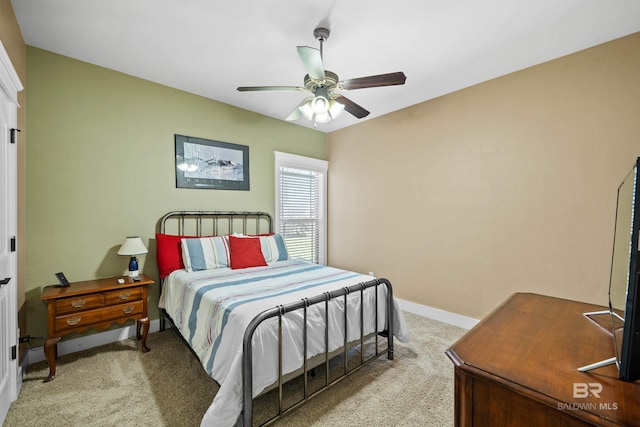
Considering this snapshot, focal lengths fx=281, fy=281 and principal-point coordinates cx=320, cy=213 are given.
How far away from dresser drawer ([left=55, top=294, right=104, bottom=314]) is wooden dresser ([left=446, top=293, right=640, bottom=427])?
9.03ft

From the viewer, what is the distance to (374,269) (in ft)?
13.6

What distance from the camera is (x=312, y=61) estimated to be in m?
1.90

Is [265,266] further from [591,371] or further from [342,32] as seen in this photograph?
Answer: [591,371]

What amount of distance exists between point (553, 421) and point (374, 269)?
3.48 meters

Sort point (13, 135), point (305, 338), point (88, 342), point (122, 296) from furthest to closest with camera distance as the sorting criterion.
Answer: point (88, 342), point (122, 296), point (13, 135), point (305, 338)

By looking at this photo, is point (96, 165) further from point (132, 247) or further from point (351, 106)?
point (351, 106)

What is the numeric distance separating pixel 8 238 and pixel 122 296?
2.93 ft

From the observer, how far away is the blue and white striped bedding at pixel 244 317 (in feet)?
5.24

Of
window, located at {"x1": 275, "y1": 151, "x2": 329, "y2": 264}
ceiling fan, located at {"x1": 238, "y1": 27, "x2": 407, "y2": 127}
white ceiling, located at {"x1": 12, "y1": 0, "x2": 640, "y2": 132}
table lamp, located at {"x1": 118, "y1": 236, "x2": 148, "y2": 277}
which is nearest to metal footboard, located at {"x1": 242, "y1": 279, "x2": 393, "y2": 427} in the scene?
ceiling fan, located at {"x1": 238, "y1": 27, "x2": 407, "y2": 127}

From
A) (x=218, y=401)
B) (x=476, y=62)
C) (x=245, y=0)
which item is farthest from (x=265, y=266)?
(x=476, y=62)

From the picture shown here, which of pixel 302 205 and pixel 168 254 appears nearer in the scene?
pixel 168 254

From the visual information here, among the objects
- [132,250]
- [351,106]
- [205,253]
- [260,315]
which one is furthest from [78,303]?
[351,106]

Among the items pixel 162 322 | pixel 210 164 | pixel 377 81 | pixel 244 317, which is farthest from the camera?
pixel 210 164

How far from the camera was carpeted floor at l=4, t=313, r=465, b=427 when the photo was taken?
1.78 metres
